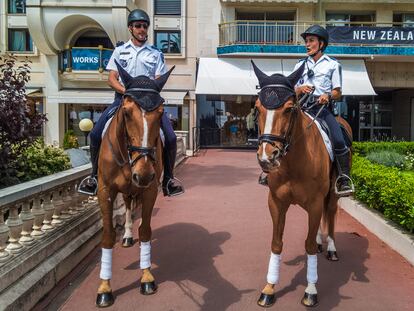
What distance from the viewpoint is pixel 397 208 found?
576 centimetres

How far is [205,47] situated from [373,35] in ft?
28.9

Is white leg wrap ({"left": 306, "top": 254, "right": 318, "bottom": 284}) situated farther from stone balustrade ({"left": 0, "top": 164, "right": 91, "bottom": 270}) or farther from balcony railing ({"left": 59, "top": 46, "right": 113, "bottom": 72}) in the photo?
balcony railing ({"left": 59, "top": 46, "right": 113, "bottom": 72})

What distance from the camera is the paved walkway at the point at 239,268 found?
4.05m

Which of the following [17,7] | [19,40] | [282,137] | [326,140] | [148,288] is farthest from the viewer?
[19,40]

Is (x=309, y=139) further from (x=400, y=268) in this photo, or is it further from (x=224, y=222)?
(x=224, y=222)

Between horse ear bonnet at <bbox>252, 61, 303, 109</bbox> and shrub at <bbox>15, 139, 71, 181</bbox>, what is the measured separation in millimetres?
4542

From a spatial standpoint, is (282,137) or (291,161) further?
(291,161)

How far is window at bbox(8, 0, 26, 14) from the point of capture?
22328 millimetres

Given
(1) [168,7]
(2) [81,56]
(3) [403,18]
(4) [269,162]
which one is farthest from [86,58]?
(4) [269,162]

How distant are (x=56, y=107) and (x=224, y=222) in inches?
696

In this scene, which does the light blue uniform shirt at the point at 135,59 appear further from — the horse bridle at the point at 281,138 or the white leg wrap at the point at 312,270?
the white leg wrap at the point at 312,270

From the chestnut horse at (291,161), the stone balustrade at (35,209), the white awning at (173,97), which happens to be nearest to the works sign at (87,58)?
the white awning at (173,97)

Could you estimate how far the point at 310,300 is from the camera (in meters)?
3.94

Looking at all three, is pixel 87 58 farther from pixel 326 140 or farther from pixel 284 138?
pixel 284 138
